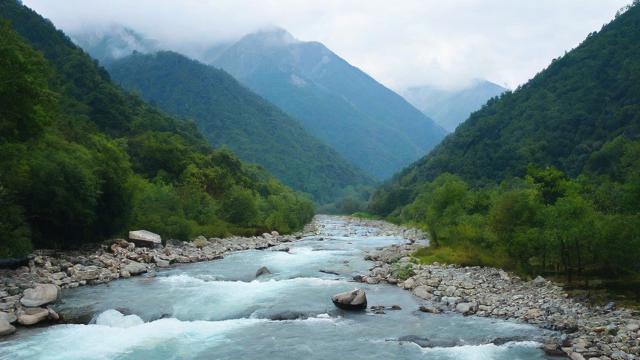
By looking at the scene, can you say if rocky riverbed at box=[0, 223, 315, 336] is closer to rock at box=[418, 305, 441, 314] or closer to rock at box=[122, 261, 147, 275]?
rock at box=[122, 261, 147, 275]

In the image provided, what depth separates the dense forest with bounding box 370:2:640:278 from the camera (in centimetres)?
3198

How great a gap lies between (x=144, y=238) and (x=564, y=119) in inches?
4046

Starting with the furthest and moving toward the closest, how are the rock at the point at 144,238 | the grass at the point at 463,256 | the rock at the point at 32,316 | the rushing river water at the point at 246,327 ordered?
the rock at the point at 144,238 < the grass at the point at 463,256 < the rock at the point at 32,316 < the rushing river water at the point at 246,327

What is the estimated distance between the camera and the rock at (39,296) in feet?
85.5

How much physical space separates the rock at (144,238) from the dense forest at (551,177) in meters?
25.8

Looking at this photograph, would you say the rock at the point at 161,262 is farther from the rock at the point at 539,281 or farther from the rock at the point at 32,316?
the rock at the point at 539,281

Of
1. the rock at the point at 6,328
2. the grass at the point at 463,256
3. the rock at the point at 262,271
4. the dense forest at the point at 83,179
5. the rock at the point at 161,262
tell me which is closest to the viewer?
the rock at the point at 6,328

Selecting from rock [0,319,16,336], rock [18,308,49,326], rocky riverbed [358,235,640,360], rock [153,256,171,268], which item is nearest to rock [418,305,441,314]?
rocky riverbed [358,235,640,360]

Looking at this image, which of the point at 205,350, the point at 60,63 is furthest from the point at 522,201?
the point at 60,63

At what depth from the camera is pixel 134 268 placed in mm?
38375

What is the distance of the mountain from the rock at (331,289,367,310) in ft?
268

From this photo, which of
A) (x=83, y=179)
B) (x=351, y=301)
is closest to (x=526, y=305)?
(x=351, y=301)

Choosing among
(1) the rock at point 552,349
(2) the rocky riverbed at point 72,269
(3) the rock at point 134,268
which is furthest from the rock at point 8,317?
(1) the rock at point 552,349

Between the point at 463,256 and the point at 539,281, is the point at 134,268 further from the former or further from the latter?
the point at 539,281
